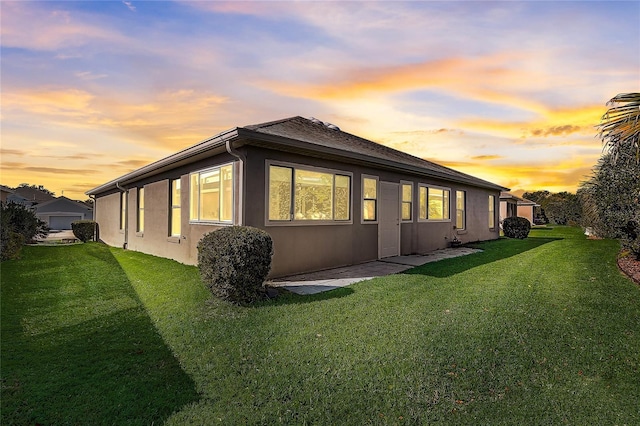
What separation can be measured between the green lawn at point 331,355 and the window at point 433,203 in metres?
5.61

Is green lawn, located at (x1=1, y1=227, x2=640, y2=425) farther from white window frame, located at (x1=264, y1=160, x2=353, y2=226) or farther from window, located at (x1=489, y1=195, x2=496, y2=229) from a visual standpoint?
window, located at (x1=489, y1=195, x2=496, y2=229)

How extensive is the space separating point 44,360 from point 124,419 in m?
1.69

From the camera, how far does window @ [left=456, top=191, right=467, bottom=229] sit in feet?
46.8

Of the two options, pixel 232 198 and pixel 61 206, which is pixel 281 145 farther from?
pixel 61 206

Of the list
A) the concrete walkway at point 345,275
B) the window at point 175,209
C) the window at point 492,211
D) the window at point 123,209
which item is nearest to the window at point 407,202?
the concrete walkway at point 345,275

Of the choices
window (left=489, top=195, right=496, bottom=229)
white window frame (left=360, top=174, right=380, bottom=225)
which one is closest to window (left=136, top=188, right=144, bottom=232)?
white window frame (left=360, top=174, right=380, bottom=225)

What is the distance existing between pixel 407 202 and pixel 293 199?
5020 mm

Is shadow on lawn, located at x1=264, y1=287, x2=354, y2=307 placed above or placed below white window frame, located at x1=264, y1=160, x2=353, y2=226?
below

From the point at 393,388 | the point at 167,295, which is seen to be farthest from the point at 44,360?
the point at 393,388

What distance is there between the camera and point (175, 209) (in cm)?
1012

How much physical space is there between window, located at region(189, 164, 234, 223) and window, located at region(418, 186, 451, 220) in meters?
6.88

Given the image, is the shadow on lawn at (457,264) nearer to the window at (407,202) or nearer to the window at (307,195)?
the window at (407,202)

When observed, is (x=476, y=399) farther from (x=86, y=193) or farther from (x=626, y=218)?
(x=86, y=193)

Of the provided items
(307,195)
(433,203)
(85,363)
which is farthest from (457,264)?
(85,363)
